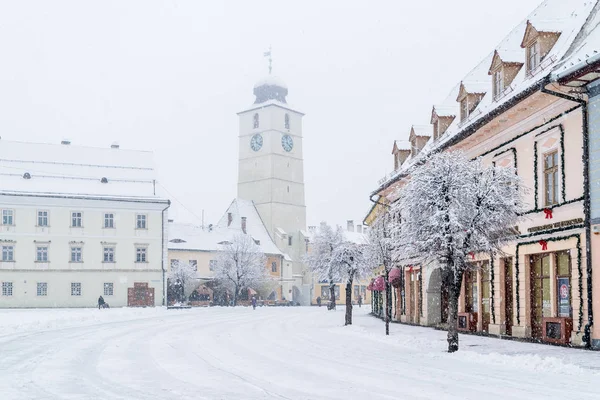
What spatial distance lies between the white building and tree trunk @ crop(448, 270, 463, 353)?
152 ft

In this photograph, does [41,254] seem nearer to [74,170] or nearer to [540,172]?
[74,170]

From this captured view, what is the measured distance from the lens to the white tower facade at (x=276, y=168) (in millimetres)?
100438

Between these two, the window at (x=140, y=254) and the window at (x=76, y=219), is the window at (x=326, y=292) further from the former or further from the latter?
the window at (x=76, y=219)

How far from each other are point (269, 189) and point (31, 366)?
85543 millimetres

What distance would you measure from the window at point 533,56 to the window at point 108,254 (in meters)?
45.8

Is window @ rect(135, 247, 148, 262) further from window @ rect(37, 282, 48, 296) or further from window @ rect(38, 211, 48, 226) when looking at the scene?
window @ rect(38, 211, 48, 226)

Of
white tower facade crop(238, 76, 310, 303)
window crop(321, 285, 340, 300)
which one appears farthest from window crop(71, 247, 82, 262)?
window crop(321, 285, 340, 300)

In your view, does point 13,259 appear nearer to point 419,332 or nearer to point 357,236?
point 419,332

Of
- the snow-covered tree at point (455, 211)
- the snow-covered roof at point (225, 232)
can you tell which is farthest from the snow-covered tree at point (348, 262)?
the snow-covered roof at point (225, 232)

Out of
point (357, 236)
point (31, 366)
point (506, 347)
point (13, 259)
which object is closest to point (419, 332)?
point (506, 347)

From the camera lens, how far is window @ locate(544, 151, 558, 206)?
2267cm

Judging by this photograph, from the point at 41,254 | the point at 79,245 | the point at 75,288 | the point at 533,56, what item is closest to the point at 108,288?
the point at 75,288

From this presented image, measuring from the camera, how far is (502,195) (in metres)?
19.9

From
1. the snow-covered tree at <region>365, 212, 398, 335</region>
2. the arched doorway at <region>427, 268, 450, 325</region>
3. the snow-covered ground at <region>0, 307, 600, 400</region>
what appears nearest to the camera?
the snow-covered ground at <region>0, 307, 600, 400</region>
